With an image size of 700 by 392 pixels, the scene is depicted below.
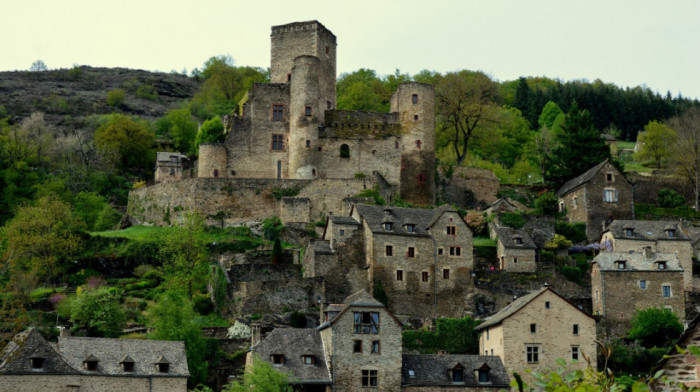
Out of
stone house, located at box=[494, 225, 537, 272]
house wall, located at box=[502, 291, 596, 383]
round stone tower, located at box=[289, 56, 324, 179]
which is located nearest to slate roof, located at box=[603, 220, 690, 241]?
stone house, located at box=[494, 225, 537, 272]

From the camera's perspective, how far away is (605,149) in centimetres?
7794

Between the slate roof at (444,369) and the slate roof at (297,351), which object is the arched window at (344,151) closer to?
the slate roof at (297,351)

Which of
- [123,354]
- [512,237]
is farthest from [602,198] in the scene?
[123,354]

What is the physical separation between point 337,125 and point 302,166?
5.19m

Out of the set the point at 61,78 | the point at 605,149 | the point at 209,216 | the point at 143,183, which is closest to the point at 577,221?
the point at 605,149

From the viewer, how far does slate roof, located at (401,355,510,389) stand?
154 ft

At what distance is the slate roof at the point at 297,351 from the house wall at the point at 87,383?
17.5ft

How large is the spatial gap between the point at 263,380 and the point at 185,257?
21991 mm

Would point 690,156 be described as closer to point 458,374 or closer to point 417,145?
point 417,145

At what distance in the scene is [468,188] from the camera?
7856 centimetres

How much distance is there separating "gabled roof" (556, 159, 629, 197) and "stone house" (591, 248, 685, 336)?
13.5 m

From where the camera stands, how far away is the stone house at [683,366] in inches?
409

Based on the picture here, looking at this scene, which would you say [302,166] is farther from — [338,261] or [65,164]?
[65,164]

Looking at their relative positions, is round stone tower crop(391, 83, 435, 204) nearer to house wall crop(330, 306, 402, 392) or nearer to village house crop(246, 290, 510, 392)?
village house crop(246, 290, 510, 392)
